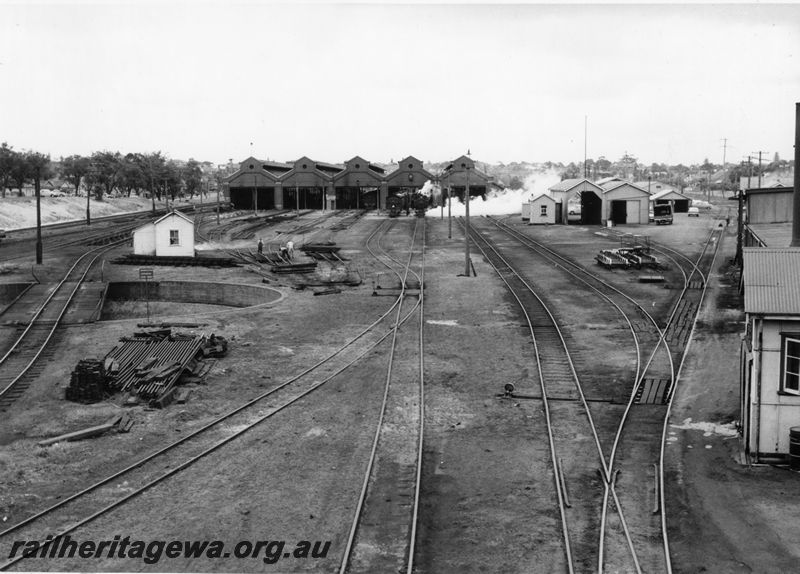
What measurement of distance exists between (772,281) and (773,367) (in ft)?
5.14

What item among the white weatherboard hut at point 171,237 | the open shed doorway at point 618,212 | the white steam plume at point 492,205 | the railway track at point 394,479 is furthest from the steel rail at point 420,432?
the white steam plume at point 492,205

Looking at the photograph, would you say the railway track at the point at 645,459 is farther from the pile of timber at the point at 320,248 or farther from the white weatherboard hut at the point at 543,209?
the white weatherboard hut at the point at 543,209

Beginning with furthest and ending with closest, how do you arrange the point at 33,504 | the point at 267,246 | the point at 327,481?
the point at 267,246 < the point at 327,481 < the point at 33,504

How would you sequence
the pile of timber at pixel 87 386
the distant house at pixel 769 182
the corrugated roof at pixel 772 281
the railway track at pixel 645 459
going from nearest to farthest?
the railway track at pixel 645 459 < the corrugated roof at pixel 772 281 < the pile of timber at pixel 87 386 < the distant house at pixel 769 182

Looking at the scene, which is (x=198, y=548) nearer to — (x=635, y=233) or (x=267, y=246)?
(x=267, y=246)

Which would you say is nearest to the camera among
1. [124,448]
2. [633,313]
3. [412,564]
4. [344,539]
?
[412,564]

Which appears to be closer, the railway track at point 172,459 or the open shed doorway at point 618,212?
the railway track at point 172,459

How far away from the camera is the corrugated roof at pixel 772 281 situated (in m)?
13.8

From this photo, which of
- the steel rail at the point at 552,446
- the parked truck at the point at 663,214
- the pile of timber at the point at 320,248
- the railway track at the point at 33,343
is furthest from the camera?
the parked truck at the point at 663,214

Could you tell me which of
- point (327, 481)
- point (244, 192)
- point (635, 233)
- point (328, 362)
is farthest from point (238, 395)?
point (244, 192)

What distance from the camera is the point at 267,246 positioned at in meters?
51.8

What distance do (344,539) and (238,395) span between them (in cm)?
812

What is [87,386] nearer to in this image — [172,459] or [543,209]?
[172,459]

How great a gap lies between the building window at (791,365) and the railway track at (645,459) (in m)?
2.48
